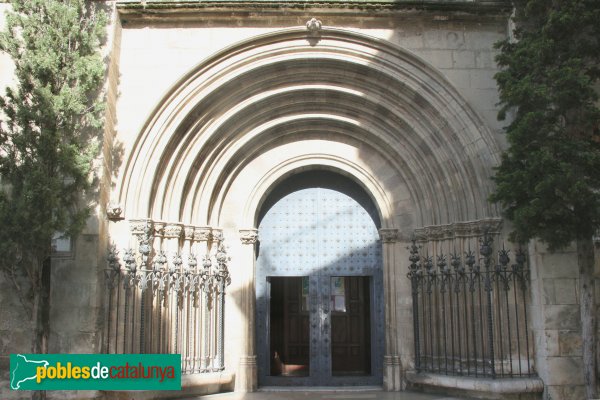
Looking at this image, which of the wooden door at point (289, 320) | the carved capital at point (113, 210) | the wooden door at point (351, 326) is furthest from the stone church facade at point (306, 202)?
the wooden door at point (289, 320)

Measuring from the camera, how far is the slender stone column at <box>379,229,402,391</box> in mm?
8969

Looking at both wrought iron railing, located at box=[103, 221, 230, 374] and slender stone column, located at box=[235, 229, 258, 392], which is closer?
wrought iron railing, located at box=[103, 221, 230, 374]

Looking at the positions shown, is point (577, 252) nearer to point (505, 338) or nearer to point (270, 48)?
Result: point (505, 338)

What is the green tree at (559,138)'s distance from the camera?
22.1 feet

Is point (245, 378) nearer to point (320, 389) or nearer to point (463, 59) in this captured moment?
point (320, 389)

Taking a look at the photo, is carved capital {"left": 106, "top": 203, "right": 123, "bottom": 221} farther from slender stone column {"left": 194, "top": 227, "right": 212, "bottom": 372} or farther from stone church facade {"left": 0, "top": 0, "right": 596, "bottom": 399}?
slender stone column {"left": 194, "top": 227, "right": 212, "bottom": 372}

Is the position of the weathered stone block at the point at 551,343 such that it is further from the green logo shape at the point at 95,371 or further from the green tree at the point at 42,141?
the green tree at the point at 42,141

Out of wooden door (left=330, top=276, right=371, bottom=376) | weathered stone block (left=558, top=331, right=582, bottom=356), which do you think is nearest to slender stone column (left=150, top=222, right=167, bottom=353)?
wooden door (left=330, top=276, right=371, bottom=376)

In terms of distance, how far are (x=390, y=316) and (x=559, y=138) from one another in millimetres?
3634

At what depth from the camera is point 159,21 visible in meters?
8.84

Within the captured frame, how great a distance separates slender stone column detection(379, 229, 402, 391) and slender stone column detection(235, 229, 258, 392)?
77.4 inches

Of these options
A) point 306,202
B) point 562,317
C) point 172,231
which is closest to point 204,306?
point 172,231

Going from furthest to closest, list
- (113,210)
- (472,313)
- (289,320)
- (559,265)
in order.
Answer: (289,320) < (472,313) < (113,210) < (559,265)

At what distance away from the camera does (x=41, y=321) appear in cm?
718
